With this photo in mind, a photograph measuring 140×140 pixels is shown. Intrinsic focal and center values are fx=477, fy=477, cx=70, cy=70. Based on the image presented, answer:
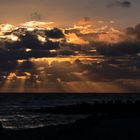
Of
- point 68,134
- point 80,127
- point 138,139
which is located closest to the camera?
point 138,139

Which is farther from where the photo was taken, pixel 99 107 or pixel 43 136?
pixel 99 107

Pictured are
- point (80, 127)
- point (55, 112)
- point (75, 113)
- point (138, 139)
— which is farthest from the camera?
point (55, 112)

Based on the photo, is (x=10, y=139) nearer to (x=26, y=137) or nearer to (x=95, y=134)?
(x=26, y=137)

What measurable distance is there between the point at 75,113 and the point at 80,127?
40382 mm

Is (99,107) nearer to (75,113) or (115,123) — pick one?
(75,113)

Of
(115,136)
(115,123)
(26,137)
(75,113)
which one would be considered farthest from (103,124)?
(75,113)

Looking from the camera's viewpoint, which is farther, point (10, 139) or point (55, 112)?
point (55, 112)

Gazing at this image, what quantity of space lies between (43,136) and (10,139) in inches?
73.7

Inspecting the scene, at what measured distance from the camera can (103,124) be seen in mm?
28594

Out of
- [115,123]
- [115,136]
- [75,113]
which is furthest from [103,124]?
[75,113]

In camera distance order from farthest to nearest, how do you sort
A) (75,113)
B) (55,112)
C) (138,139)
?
(55,112) < (75,113) < (138,139)

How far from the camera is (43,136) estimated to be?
27188 millimetres

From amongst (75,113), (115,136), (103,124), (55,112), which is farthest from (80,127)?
(55,112)

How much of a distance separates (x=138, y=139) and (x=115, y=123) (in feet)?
13.4
